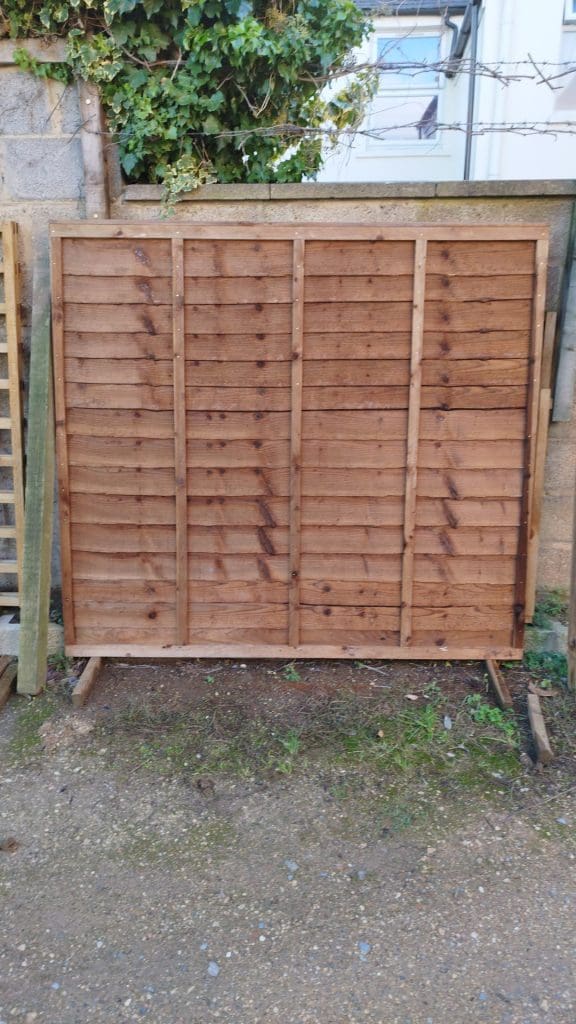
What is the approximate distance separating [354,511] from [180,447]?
2.99 feet

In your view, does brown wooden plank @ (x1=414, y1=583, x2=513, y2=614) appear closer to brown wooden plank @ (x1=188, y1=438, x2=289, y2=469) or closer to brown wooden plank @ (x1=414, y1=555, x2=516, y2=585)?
brown wooden plank @ (x1=414, y1=555, x2=516, y2=585)

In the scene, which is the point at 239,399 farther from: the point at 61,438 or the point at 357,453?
the point at 61,438

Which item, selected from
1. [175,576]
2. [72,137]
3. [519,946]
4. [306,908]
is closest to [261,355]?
[175,576]

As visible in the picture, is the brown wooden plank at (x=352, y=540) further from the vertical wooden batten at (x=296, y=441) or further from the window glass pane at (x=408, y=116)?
the window glass pane at (x=408, y=116)

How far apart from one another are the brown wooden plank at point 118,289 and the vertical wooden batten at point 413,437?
117cm

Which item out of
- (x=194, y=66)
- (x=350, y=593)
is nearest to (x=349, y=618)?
(x=350, y=593)

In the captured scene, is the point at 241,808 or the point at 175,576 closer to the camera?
the point at 241,808

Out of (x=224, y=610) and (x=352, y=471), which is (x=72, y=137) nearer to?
(x=352, y=471)

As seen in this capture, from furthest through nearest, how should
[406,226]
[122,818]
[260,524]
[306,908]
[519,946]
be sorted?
[260,524]
[406,226]
[122,818]
[306,908]
[519,946]

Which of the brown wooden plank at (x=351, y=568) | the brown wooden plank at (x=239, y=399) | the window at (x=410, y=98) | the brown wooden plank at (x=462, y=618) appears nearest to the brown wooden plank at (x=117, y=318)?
the brown wooden plank at (x=239, y=399)

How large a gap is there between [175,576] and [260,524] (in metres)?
0.51

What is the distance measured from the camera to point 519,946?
6.89 feet

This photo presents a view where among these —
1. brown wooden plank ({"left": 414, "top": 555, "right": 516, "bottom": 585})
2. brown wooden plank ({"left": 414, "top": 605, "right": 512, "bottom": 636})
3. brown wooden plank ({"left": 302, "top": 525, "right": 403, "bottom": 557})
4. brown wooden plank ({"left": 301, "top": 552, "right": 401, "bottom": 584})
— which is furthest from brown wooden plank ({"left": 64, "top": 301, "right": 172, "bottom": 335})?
brown wooden plank ({"left": 414, "top": 605, "right": 512, "bottom": 636})

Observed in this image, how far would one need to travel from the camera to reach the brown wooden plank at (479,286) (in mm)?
3262
